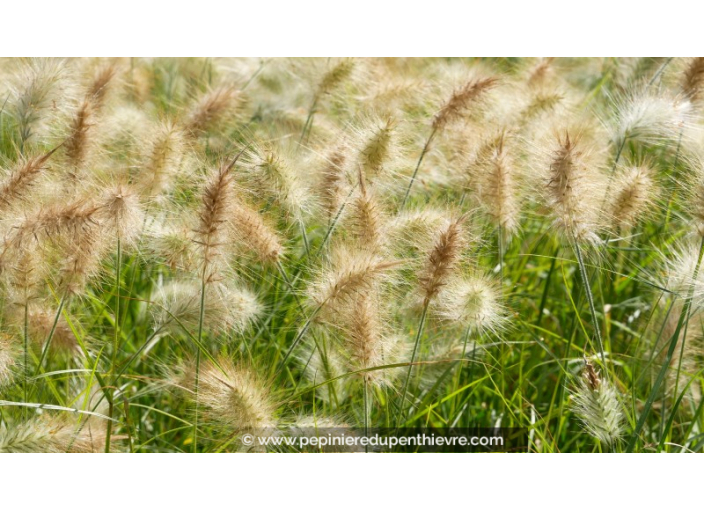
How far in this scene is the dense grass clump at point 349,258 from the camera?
1600 mm

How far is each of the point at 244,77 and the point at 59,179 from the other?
662mm

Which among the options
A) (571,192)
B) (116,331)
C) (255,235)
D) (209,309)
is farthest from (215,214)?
(571,192)

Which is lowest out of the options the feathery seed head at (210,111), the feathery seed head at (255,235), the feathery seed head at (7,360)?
the feathery seed head at (7,360)

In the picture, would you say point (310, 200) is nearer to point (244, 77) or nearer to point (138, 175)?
point (138, 175)

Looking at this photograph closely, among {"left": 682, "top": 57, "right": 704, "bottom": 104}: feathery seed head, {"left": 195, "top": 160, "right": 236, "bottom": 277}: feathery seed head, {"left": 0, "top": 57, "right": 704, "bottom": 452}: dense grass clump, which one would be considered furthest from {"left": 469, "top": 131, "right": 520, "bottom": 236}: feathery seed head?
{"left": 195, "top": 160, "right": 236, "bottom": 277}: feathery seed head

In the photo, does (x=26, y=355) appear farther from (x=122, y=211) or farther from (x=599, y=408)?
(x=599, y=408)

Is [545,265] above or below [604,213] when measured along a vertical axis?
below

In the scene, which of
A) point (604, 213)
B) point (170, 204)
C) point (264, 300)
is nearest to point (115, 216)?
point (170, 204)

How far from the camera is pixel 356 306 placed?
1.57 meters

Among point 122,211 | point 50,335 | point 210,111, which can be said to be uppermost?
point 210,111

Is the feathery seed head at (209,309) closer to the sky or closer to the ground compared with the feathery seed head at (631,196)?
closer to the ground

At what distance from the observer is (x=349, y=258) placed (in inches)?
61.9

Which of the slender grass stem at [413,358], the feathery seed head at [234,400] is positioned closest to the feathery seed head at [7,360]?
the feathery seed head at [234,400]

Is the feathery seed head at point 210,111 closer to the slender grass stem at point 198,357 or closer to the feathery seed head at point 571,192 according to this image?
the slender grass stem at point 198,357
